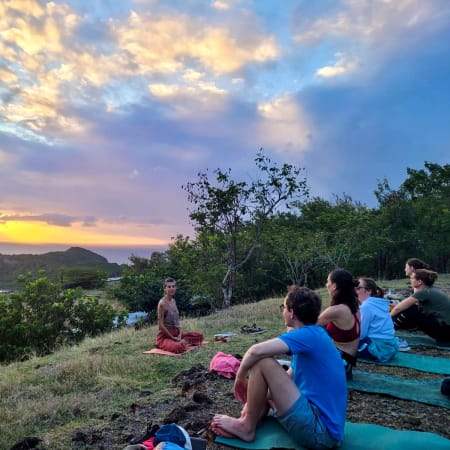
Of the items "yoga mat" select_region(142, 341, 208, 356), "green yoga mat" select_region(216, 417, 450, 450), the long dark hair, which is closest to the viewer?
"green yoga mat" select_region(216, 417, 450, 450)

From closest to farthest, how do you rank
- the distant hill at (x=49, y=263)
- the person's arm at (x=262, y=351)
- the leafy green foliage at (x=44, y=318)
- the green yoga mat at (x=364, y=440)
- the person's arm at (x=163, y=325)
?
the person's arm at (x=262, y=351) < the green yoga mat at (x=364, y=440) < the person's arm at (x=163, y=325) < the leafy green foliage at (x=44, y=318) < the distant hill at (x=49, y=263)

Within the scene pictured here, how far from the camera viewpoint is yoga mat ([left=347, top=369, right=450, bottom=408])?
390cm

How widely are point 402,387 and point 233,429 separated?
207 cm

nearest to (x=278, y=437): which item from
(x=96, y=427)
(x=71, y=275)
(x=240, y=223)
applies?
(x=96, y=427)

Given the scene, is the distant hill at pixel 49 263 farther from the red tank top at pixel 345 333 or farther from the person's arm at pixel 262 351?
the person's arm at pixel 262 351

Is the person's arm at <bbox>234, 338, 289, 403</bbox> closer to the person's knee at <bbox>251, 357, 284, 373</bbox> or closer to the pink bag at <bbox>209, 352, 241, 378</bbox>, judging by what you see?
the person's knee at <bbox>251, 357, 284, 373</bbox>

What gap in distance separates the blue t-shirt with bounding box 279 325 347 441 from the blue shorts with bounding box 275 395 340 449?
4 cm

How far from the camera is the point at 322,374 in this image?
2760 mm

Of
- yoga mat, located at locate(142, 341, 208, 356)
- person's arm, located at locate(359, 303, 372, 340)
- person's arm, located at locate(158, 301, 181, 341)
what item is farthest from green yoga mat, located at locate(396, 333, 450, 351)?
person's arm, located at locate(158, 301, 181, 341)

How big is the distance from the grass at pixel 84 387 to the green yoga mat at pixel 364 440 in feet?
4.71

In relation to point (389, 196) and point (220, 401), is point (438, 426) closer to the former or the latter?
point (220, 401)

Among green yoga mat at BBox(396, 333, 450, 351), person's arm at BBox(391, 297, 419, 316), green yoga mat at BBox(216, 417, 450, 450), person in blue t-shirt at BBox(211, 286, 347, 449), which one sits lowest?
green yoga mat at BBox(216, 417, 450, 450)

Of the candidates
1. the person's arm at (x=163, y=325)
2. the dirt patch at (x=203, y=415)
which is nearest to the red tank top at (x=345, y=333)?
the dirt patch at (x=203, y=415)

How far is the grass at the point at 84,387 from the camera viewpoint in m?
3.93
